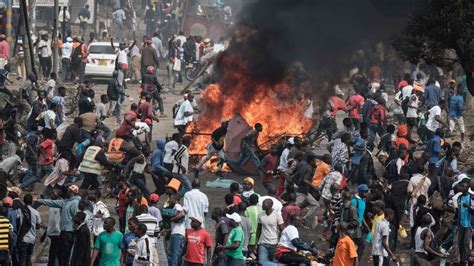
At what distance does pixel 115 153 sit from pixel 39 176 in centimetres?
139

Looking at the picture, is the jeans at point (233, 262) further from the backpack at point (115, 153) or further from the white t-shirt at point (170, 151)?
the backpack at point (115, 153)

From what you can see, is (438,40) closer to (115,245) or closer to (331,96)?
(331,96)

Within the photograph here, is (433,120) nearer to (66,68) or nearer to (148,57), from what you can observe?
(148,57)

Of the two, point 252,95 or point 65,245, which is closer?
point 65,245

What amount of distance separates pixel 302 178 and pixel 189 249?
14.9ft

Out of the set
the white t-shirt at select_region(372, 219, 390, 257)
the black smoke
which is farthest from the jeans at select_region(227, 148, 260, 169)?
the white t-shirt at select_region(372, 219, 390, 257)

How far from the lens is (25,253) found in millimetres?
17500

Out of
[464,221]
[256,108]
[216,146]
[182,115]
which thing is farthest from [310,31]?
[464,221]

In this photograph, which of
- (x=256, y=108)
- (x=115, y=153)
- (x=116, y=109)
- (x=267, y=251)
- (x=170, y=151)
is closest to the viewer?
(x=267, y=251)

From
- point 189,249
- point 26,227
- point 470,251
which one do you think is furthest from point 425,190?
point 26,227

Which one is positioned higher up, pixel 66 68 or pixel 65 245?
pixel 65 245

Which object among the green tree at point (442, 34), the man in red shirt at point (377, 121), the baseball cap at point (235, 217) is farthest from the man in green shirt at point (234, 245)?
the man in red shirt at point (377, 121)

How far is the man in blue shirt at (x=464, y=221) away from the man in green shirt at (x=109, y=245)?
5.06m

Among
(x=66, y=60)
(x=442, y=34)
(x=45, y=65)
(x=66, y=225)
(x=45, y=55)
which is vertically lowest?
(x=45, y=65)
